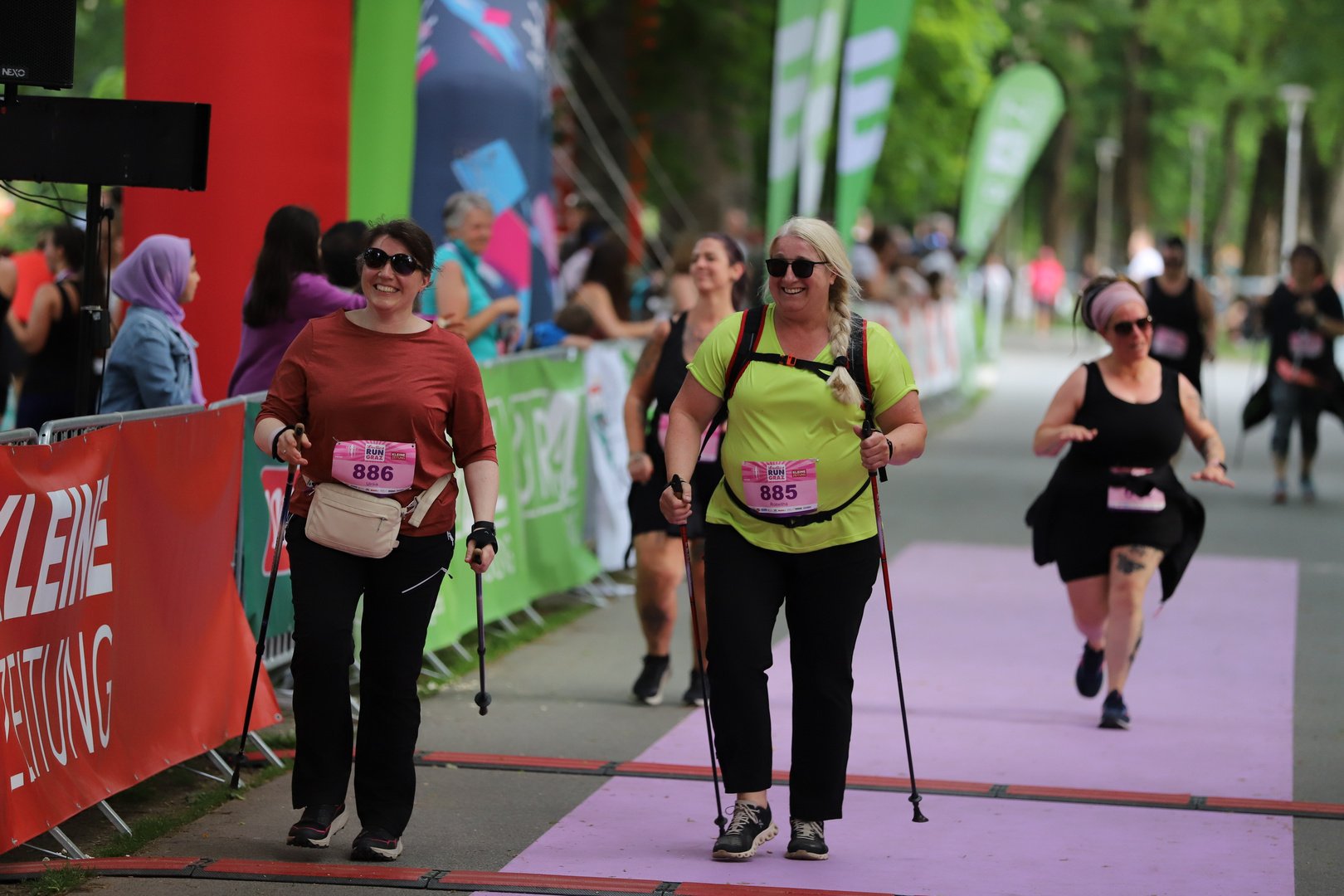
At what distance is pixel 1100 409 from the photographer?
24.8 ft

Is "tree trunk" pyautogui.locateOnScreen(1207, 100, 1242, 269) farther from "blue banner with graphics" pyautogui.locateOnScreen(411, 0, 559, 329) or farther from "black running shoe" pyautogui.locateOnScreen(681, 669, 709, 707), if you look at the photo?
"black running shoe" pyautogui.locateOnScreen(681, 669, 709, 707)

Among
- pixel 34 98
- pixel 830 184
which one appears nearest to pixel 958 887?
pixel 34 98

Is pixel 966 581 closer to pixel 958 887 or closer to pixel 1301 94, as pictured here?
pixel 958 887

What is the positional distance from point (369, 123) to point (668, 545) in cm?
478

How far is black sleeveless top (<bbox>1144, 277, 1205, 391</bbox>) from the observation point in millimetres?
14156

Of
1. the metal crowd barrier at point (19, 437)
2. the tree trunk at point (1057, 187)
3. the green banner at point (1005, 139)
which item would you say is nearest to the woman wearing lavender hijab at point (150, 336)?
the metal crowd barrier at point (19, 437)

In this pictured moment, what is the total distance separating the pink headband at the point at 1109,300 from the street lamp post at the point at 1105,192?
2098 inches

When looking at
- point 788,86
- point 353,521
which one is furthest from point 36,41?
point 788,86

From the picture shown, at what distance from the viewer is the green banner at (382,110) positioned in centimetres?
1157

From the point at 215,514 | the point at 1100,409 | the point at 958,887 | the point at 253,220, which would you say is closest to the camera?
the point at 958,887

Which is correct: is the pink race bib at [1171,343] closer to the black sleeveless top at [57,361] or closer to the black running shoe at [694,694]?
the black running shoe at [694,694]

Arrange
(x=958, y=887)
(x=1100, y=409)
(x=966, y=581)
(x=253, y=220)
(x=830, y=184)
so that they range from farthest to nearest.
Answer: (x=830, y=184)
(x=966, y=581)
(x=253, y=220)
(x=1100, y=409)
(x=958, y=887)

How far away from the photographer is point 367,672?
548 cm

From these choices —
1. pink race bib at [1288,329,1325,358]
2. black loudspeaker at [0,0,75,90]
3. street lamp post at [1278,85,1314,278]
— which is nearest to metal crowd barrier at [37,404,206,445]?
black loudspeaker at [0,0,75,90]
